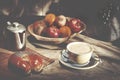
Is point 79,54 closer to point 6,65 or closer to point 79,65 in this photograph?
point 79,65

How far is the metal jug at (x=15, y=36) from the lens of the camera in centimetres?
167

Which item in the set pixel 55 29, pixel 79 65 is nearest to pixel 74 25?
pixel 55 29

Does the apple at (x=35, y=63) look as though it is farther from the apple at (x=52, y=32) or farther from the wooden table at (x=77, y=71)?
the apple at (x=52, y=32)

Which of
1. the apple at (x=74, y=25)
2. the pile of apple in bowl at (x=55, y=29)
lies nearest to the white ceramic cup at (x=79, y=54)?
the pile of apple in bowl at (x=55, y=29)

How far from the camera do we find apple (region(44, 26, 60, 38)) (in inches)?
70.4

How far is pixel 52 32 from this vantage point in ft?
5.85

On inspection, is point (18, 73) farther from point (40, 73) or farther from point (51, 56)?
point (51, 56)

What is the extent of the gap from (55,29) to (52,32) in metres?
0.05

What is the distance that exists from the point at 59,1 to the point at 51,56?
631 mm

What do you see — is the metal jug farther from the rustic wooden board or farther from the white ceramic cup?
the white ceramic cup

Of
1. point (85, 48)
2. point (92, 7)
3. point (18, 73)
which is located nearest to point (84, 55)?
point (85, 48)

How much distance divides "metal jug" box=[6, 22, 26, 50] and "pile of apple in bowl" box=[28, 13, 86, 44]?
0.09m

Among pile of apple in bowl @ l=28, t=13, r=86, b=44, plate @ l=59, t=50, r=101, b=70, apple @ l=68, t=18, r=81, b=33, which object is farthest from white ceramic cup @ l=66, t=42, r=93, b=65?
apple @ l=68, t=18, r=81, b=33

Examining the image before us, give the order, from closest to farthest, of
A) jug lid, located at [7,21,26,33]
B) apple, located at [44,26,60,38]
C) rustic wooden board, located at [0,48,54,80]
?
rustic wooden board, located at [0,48,54,80] → jug lid, located at [7,21,26,33] → apple, located at [44,26,60,38]
